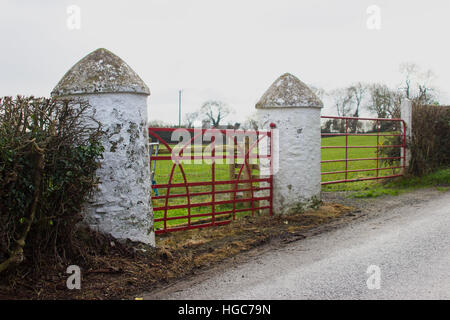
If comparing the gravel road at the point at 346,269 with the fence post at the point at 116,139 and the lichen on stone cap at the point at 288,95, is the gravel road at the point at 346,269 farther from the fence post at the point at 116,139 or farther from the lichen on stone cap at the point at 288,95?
the lichen on stone cap at the point at 288,95

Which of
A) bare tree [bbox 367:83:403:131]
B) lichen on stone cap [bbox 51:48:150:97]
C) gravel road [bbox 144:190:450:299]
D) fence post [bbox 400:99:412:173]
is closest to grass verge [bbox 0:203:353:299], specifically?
gravel road [bbox 144:190:450:299]

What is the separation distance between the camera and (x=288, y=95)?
8.06m

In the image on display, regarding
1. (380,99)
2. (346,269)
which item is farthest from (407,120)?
(380,99)

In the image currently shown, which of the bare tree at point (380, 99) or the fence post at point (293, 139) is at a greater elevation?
the bare tree at point (380, 99)

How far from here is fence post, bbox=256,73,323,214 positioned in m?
8.05

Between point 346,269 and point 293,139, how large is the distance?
338cm

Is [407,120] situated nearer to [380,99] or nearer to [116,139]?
[116,139]

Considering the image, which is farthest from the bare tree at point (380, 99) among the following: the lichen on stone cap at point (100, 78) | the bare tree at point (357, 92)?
the lichen on stone cap at point (100, 78)

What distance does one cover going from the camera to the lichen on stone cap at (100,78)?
17.3ft

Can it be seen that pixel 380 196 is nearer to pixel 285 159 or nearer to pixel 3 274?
pixel 285 159

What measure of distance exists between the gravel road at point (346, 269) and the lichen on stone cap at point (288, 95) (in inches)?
97.1

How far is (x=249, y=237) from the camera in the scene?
22.0ft
